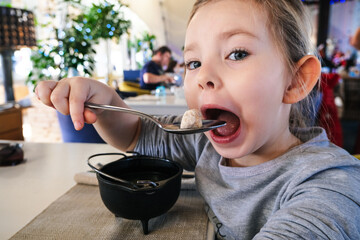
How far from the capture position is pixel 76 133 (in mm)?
1613

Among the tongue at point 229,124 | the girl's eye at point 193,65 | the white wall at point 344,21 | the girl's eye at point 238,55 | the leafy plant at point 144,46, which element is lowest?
the tongue at point 229,124

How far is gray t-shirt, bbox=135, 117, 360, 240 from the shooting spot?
1.50ft

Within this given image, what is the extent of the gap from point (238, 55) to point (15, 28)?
230 centimetres

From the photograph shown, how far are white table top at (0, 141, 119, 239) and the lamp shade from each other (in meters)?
1.46

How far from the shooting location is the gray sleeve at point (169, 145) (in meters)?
0.89

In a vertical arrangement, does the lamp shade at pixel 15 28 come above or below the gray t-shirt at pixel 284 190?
above

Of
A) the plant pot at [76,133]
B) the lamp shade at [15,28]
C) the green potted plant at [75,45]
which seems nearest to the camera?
the plant pot at [76,133]

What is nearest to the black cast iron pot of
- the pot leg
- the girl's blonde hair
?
the pot leg

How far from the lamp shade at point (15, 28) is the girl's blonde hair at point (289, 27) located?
2092 millimetres

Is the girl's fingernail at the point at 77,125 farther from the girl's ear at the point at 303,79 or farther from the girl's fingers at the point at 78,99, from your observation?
the girl's ear at the point at 303,79

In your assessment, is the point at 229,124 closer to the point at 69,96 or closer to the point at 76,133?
the point at 69,96

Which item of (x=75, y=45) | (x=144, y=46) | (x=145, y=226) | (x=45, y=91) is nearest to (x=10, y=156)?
(x=45, y=91)

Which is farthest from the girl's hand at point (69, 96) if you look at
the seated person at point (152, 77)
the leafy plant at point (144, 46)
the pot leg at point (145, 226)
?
the leafy plant at point (144, 46)

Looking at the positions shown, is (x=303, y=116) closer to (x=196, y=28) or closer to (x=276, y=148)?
(x=276, y=148)
